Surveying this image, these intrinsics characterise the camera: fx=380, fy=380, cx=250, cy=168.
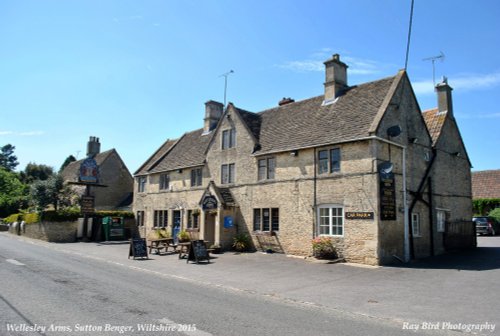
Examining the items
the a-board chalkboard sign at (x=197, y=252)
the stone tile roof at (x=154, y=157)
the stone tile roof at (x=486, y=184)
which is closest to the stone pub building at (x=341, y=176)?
the a-board chalkboard sign at (x=197, y=252)

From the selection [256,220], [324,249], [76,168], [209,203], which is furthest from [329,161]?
[76,168]

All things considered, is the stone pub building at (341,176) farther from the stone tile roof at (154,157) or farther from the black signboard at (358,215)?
the stone tile roof at (154,157)

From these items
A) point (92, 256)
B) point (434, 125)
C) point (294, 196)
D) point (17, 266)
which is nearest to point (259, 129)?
point (294, 196)

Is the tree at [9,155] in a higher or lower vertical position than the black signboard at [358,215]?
higher

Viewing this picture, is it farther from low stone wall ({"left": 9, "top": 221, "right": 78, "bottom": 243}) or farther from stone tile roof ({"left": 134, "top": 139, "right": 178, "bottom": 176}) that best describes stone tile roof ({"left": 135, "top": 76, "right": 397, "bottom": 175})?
low stone wall ({"left": 9, "top": 221, "right": 78, "bottom": 243})

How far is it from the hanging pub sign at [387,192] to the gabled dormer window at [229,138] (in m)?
11.0

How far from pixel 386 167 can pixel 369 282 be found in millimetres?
6341

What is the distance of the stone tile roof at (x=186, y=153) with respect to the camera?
2964 centimetres

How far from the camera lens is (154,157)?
3831 centimetres

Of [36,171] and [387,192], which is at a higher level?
[36,171]

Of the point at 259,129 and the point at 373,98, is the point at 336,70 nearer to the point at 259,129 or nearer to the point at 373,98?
the point at 373,98

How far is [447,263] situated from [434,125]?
10131 mm

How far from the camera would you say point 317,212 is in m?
20.0

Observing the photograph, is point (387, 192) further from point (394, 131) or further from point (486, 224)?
point (486, 224)
